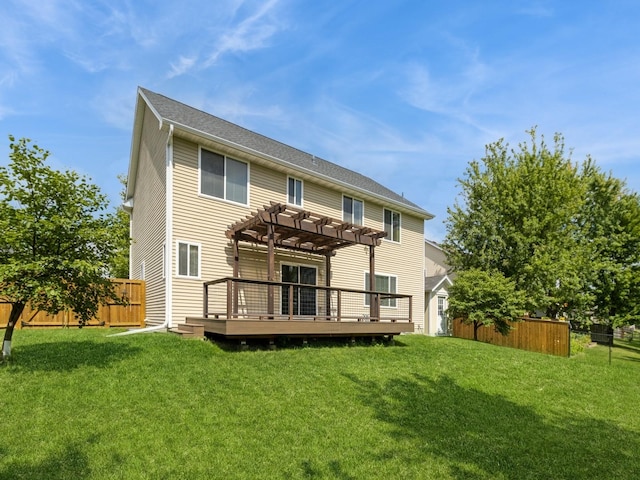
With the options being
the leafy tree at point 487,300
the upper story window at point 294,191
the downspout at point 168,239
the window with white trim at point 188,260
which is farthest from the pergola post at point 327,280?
the leafy tree at point 487,300

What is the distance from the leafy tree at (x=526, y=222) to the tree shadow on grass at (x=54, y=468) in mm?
18109

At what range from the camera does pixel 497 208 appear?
2047 cm

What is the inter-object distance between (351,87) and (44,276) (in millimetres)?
12719

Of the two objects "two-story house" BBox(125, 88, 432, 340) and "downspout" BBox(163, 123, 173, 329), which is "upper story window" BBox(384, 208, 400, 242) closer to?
"two-story house" BBox(125, 88, 432, 340)

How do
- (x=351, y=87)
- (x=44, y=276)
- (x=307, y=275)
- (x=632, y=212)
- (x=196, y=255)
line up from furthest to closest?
(x=632, y=212) → (x=351, y=87) → (x=307, y=275) → (x=196, y=255) → (x=44, y=276)

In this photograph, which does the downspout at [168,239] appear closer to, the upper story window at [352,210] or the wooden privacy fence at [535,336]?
the upper story window at [352,210]

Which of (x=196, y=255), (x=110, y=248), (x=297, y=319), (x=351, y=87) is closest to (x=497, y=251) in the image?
(x=351, y=87)

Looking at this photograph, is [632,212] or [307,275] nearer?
[307,275]

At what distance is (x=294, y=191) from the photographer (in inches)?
555

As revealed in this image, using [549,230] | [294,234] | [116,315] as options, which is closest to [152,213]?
[116,315]

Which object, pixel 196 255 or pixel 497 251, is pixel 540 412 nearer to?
pixel 196 255

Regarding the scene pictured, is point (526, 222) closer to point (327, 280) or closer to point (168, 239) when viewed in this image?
point (327, 280)

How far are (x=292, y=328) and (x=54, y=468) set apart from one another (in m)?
6.12

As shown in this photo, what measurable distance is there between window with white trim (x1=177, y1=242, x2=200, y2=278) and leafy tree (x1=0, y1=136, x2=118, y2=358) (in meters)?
3.59
